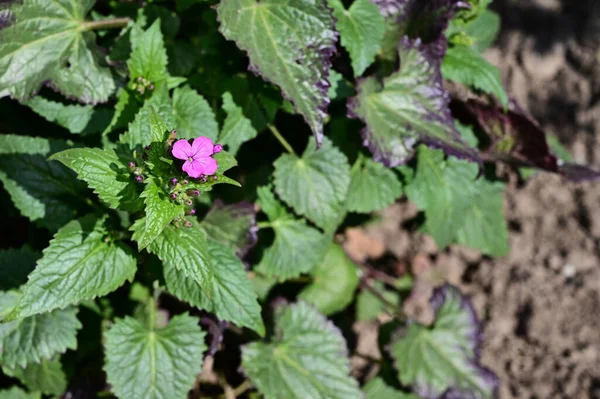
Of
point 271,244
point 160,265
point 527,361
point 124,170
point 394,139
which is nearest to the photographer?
point 124,170

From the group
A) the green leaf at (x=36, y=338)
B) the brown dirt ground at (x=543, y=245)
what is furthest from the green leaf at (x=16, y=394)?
the brown dirt ground at (x=543, y=245)

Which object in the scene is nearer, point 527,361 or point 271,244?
point 271,244

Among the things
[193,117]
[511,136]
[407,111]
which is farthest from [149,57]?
[511,136]

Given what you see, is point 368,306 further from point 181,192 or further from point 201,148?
point 201,148

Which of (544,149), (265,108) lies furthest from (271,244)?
(544,149)

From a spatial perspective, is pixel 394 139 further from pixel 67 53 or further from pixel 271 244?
pixel 67 53

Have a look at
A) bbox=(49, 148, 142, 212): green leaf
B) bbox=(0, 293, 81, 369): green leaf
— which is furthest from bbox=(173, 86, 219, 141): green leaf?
bbox=(0, 293, 81, 369): green leaf
